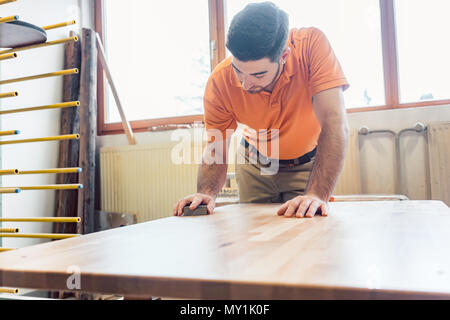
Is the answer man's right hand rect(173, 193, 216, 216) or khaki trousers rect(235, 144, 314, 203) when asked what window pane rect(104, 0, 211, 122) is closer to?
khaki trousers rect(235, 144, 314, 203)

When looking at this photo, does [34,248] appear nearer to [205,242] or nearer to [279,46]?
[205,242]

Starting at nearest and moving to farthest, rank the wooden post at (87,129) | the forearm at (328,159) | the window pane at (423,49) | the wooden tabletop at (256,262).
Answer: the wooden tabletop at (256,262)
the forearm at (328,159)
the window pane at (423,49)
the wooden post at (87,129)

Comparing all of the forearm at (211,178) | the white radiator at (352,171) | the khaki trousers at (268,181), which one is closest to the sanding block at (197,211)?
the forearm at (211,178)

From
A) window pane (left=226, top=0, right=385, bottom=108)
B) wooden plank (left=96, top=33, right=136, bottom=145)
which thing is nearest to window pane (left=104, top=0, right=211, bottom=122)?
wooden plank (left=96, top=33, right=136, bottom=145)

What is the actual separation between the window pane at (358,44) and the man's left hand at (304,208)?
212cm

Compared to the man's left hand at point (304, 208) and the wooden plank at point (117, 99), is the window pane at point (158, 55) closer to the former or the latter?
the wooden plank at point (117, 99)

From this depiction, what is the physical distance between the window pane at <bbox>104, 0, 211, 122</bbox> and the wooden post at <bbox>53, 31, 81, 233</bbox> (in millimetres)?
451

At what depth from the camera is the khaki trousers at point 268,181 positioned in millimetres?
1802

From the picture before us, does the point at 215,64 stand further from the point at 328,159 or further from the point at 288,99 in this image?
the point at 328,159

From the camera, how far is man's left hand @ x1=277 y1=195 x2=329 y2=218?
1083 mm

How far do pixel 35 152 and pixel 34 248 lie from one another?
108 inches

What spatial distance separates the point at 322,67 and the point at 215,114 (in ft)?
1.68

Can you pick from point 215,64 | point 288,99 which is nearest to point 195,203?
point 288,99

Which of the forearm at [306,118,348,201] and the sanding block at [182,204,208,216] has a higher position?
the forearm at [306,118,348,201]
